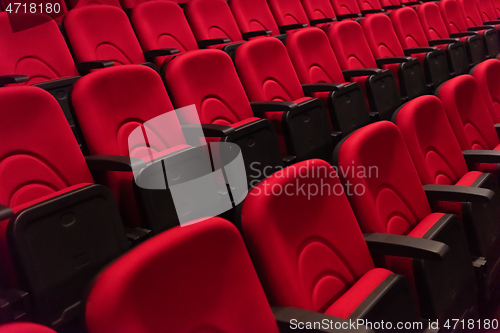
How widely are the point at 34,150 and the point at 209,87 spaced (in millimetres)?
156

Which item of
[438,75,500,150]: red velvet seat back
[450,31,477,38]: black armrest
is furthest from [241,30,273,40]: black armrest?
[450,31,477,38]: black armrest

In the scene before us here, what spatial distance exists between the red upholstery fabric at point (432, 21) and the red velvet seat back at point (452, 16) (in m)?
0.04

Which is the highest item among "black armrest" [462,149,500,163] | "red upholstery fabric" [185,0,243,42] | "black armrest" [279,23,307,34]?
"red upholstery fabric" [185,0,243,42]

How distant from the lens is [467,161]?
0.36 meters

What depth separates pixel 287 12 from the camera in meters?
0.68

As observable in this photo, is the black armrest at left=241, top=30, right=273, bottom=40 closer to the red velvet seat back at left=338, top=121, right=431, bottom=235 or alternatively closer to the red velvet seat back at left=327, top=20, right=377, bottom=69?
the red velvet seat back at left=327, top=20, right=377, bottom=69

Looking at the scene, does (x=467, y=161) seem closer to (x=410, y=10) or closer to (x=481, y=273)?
(x=481, y=273)

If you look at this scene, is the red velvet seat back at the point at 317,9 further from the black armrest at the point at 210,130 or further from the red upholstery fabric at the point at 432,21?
the black armrest at the point at 210,130

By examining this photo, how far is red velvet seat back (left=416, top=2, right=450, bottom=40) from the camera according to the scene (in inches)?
30.1

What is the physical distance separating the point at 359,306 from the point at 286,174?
73 millimetres

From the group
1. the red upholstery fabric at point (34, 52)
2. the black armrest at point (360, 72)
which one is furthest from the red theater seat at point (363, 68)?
the red upholstery fabric at point (34, 52)

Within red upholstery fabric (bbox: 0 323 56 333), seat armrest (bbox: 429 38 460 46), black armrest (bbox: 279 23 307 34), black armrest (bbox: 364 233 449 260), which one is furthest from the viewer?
seat armrest (bbox: 429 38 460 46)

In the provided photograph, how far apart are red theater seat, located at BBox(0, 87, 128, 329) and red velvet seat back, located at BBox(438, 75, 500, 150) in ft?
1.04

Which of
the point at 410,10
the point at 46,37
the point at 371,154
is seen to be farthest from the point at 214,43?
the point at 410,10
